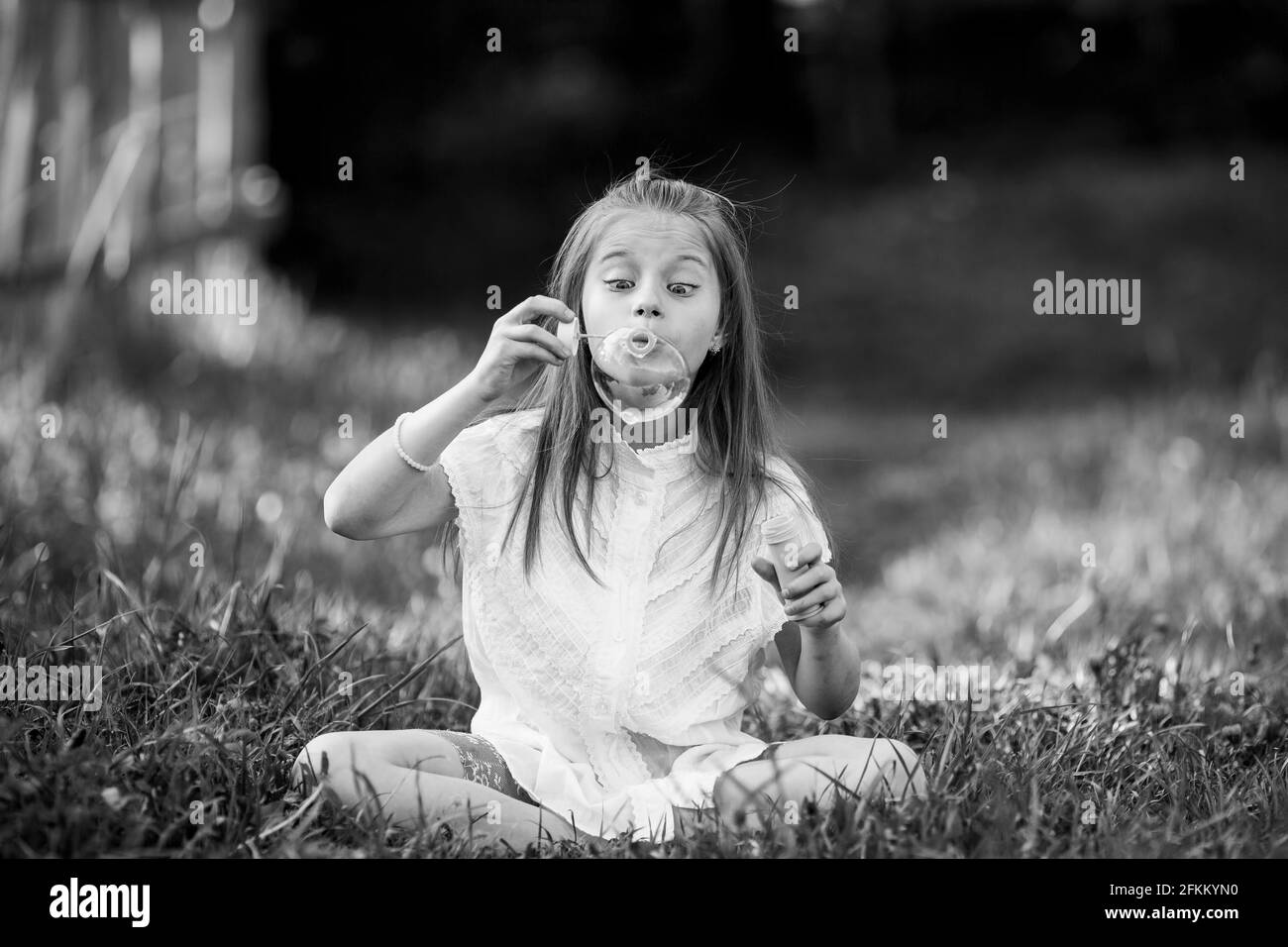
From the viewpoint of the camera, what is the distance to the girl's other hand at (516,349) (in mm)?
2266

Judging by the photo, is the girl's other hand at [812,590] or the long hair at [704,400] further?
the long hair at [704,400]

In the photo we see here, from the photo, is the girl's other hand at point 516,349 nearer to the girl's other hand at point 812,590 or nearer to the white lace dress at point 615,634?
the white lace dress at point 615,634

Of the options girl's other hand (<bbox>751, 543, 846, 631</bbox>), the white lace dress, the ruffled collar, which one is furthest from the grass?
the ruffled collar

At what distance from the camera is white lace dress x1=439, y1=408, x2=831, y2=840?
2.39m

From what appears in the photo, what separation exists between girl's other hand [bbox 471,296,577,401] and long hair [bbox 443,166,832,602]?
26 centimetres

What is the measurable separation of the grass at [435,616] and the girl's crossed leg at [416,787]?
50 millimetres

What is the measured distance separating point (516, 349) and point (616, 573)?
45cm

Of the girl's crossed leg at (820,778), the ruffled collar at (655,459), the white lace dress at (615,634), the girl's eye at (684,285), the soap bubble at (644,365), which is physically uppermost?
the girl's eye at (684,285)

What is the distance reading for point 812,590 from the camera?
2.23 metres

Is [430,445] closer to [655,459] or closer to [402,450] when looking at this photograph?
[402,450]

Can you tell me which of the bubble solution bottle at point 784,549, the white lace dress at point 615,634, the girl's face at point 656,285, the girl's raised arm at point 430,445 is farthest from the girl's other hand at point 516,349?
the bubble solution bottle at point 784,549

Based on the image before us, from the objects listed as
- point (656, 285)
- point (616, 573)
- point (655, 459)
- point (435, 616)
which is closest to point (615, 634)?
point (616, 573)

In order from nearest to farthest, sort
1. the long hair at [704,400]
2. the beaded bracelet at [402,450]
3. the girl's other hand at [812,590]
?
the girl's other hand at [812,590]
the beaded bracelet at [402,450]
the long hair at [704,400]
